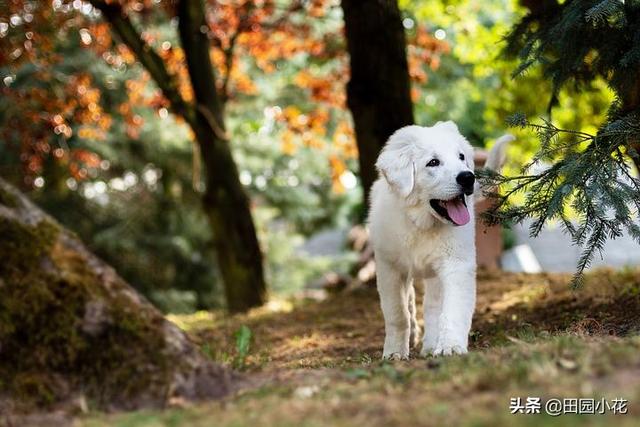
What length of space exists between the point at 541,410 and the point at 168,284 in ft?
50.9

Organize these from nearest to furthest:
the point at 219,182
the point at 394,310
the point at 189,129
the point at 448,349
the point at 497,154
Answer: the point at 448,349 < the point at 394,310 < the point at 497,154 < the point at 219,182 < the point at 189,129

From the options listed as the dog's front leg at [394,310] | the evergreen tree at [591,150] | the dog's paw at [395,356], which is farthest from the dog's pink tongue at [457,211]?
the dog's paw at [395,356]

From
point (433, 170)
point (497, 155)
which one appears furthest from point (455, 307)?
point (497, 155)

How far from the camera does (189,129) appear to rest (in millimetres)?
14758

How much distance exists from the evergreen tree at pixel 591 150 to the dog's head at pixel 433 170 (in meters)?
0.37

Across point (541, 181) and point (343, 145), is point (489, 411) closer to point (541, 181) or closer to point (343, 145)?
point (541, 181)

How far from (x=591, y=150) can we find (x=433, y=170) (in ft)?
3.16

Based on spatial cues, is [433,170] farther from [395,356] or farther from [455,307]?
[395,356]

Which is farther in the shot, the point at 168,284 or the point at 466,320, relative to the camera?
the point at 168,284

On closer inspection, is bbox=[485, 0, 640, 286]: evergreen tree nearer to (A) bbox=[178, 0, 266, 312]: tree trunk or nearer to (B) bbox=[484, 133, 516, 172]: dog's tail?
(B) bbox=[484, 133, 516, 172]: dog's tail

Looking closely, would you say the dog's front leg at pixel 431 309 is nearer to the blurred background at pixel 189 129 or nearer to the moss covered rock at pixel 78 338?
the moss covered rock at pixel 78 338

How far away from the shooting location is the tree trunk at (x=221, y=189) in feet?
37.4

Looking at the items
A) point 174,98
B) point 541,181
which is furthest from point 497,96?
point 541,181

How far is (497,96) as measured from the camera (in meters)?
14.8
